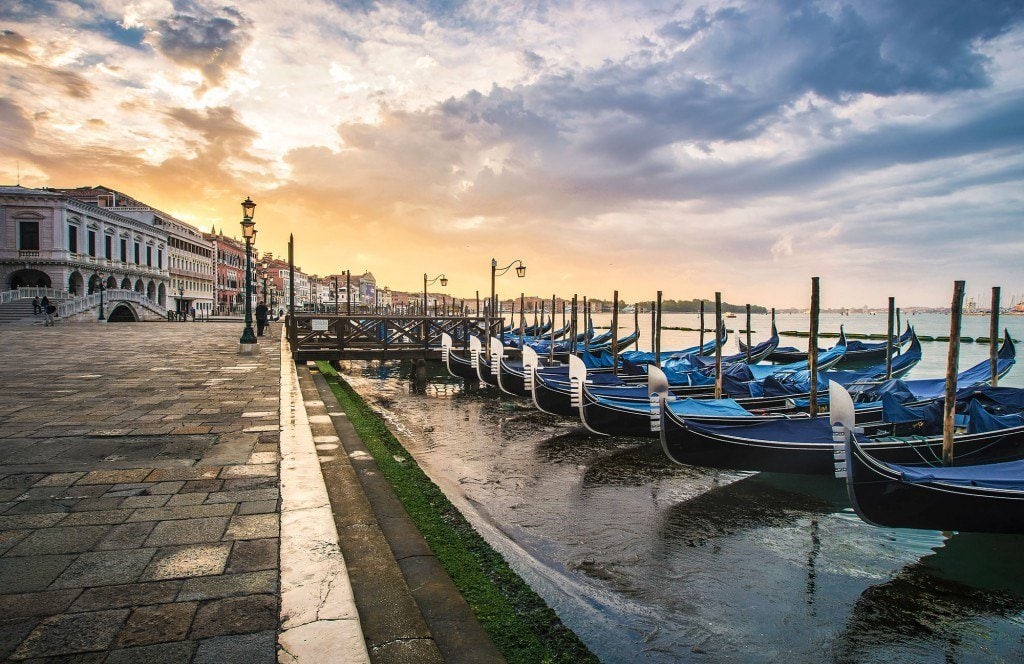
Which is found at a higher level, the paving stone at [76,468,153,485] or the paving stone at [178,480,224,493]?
the paving stone at [76,468,153,485]

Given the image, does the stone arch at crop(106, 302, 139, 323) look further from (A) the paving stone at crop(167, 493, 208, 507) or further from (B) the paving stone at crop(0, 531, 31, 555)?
(B) the paving stone at crop(0, 531, 31, 555)

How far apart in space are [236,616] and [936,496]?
17.0 feet

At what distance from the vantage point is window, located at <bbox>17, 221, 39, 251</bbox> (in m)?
30.0

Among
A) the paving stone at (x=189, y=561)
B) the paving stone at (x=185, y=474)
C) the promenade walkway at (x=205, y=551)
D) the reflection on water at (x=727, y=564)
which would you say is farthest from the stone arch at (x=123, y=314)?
the paving stone at (x=189, y=561)

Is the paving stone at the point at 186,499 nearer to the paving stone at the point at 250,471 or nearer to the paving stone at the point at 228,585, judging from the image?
the paving stone at the point at 250,471

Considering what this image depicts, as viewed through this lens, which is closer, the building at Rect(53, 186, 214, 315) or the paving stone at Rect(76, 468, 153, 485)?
the paving stone at Rect(76, 468, 153, 485)

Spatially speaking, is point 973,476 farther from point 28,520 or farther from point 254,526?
point 28,520

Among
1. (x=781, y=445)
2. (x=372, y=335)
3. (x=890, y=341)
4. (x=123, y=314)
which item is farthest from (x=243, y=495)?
(x=123, y=314)

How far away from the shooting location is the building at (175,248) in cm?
4325

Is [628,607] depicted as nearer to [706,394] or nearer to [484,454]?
[484,454]

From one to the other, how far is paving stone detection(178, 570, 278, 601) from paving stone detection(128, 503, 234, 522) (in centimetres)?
80

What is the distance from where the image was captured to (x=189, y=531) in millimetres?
2871

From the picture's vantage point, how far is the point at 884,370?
1246 centimetres

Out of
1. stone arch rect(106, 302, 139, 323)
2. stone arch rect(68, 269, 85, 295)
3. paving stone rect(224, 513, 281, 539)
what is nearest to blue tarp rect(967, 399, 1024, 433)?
paving stone rect(224, 513, 281, 539)
